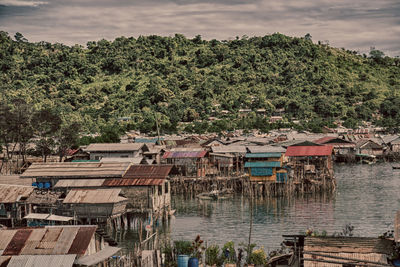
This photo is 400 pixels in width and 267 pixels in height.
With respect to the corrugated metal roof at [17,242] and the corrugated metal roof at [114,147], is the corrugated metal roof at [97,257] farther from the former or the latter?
the corrugated metal roof at [114,147]

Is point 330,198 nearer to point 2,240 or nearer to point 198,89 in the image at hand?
point 2,240

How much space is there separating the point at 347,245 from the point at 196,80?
116696mm

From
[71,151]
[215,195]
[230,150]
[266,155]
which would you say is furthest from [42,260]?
[71,151]

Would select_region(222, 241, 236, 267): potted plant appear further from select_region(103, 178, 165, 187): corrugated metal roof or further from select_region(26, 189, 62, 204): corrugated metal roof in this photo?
select_region(26, 189, 62, 204): corrugated metal roof

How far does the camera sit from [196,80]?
→ 446 ft

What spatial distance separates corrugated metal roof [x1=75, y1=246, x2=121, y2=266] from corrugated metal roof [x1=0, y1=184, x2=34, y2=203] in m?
14.2

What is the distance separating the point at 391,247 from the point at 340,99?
115 meters

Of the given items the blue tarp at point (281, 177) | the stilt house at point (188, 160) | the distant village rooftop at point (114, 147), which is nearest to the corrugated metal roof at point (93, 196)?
the blue tarp at point (281, 177)

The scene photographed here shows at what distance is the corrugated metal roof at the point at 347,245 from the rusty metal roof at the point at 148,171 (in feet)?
59.5

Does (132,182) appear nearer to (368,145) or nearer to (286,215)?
(286,215)

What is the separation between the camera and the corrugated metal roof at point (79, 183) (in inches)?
1492

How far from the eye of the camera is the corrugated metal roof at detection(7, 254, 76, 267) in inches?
772

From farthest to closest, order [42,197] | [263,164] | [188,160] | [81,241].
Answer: [188,160], [263,164], [42,197], [81,241]

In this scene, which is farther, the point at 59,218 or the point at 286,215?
the point at 286,215
